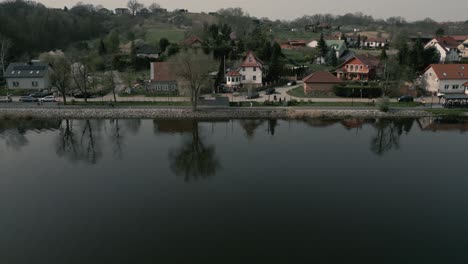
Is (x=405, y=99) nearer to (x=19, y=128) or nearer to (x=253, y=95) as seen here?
(x=253, y=95)

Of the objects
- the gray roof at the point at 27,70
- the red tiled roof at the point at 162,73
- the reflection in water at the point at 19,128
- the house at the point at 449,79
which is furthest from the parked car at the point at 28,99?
the house at the point at 449,79

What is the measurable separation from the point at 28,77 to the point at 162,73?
1185cm

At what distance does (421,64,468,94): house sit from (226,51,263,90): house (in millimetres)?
14905

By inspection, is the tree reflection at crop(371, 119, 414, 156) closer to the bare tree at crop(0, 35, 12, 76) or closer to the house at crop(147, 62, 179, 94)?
the house at crop(147, 62, 179, 94)

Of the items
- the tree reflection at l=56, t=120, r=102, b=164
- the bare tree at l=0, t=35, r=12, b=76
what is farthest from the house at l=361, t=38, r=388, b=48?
the tree reflection at l=56, t=120, r=102, b=164

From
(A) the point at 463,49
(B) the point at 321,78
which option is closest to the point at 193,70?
(B) the point at 321,78

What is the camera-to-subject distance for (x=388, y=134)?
2297 centimetres

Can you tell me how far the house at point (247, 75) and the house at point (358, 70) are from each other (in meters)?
8.93

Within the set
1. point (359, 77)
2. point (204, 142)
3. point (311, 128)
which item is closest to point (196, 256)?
point (204, 142)

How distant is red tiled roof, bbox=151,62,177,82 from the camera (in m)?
32.9

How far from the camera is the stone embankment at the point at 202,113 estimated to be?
26.8 m

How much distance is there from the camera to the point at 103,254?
10.6 metres

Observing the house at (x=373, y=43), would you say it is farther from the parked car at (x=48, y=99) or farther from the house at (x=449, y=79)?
the parked car at (x=48, y=99)

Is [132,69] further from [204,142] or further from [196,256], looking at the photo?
[196,256]
